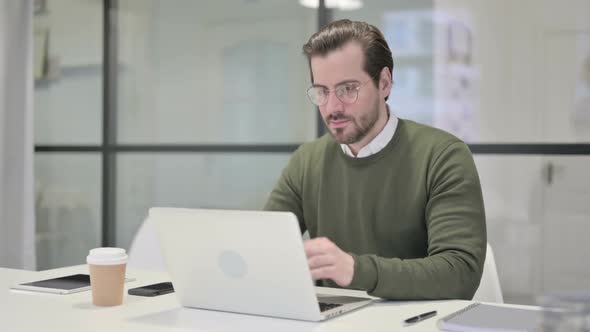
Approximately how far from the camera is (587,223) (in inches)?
104

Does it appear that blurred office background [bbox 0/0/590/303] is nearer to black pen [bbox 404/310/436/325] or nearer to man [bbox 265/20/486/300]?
man [bbox 265/20/486/300]

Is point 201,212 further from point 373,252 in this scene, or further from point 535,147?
point 535,147

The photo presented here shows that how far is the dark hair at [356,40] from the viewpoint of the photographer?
196 centimetres

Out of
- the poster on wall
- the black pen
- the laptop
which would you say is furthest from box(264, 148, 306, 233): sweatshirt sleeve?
the poster on wall

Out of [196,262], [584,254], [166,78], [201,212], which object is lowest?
[584,254]

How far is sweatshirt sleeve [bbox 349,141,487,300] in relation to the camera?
60.0 inches

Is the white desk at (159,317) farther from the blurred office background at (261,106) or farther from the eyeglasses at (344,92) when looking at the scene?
the blurred office background at (261,106)

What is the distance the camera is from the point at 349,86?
6.39ft

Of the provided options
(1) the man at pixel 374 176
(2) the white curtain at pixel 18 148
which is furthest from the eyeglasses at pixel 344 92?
(2) the white curtain at pixel 18 148

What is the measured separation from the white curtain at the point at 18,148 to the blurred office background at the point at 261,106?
0.26 m

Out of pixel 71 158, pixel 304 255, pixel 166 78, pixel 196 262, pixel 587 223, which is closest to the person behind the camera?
pixel 304 255

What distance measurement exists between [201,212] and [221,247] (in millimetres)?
75

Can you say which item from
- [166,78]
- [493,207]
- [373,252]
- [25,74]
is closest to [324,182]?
[373,252]

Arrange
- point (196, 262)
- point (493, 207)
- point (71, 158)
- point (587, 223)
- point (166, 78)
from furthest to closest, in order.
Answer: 1. point (71, 158)
2. point (166, 78)
3. point (493, 207)
4. point (587, 223)
5. point (196, 262)
